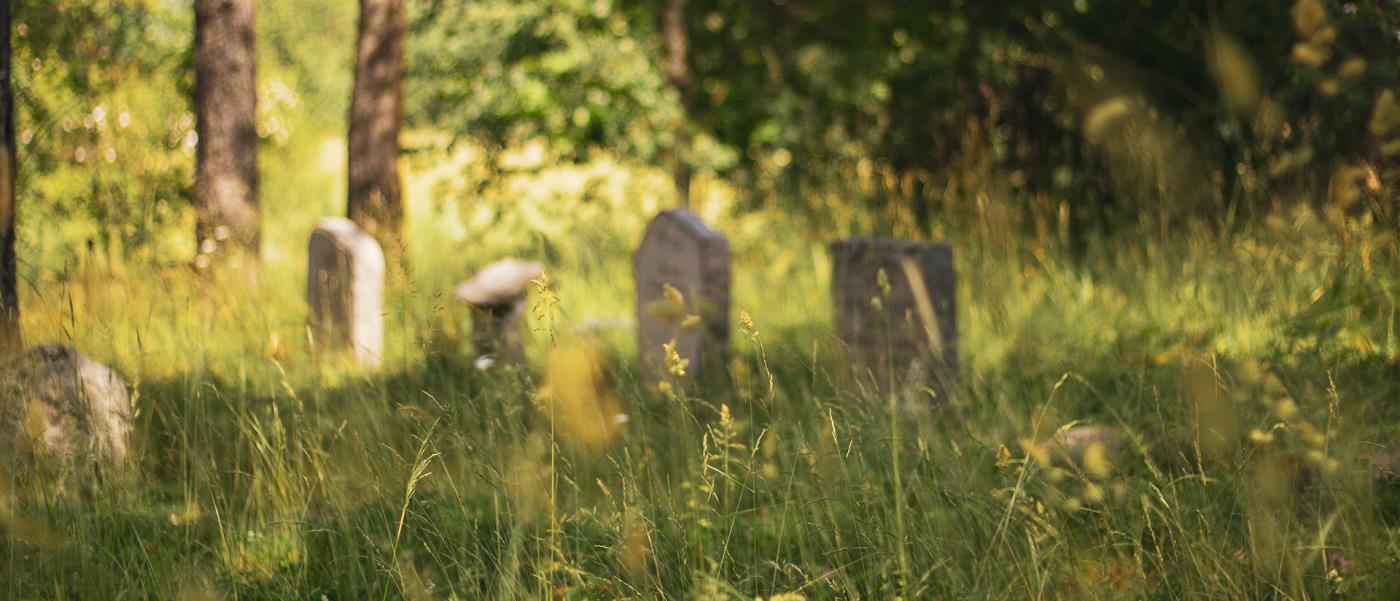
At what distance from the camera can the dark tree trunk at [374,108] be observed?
27.2 ft

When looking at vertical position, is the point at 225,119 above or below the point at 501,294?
above

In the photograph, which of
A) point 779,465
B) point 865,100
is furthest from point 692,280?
point 865,100

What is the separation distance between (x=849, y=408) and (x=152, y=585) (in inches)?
65.6

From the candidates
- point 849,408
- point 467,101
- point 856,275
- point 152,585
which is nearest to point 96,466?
point 152,585

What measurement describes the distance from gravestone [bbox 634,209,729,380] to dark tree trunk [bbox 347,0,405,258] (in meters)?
3.49

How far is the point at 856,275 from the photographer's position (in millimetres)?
4824

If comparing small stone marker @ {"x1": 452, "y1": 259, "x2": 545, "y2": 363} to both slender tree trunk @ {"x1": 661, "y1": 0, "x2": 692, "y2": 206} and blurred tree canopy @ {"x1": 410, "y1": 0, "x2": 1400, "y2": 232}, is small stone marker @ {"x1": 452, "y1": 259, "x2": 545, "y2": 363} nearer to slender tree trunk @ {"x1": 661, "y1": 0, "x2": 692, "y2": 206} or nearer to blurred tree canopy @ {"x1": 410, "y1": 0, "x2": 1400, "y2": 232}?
blurred tree canopy @ {"x1": 410, "y1": 0, "x2": 1400, "y2": 232}

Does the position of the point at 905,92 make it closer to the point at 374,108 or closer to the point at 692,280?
the point at 374,108

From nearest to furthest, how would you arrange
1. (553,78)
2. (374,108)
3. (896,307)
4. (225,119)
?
(896,307), (225,119), (374,108), (553,78)

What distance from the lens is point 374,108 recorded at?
832 centimetres

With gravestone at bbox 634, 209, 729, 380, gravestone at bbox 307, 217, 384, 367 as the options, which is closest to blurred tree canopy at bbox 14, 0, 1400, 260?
gravestone at bbox 307, 217, 384, 367

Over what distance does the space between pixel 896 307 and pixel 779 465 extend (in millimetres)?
1617

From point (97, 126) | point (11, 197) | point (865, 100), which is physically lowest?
point (11, 197)

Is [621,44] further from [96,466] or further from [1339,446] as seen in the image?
[1339,446]
